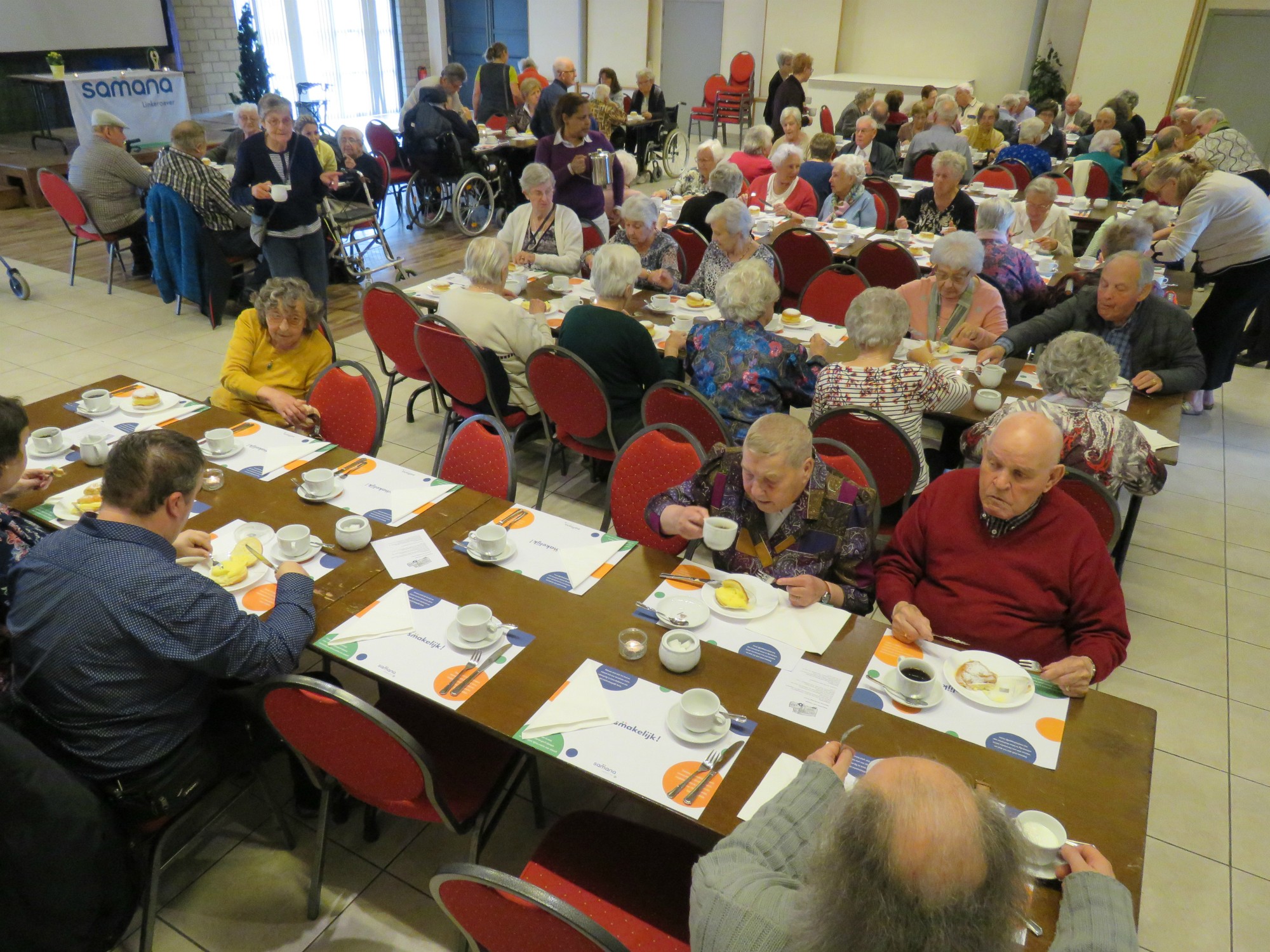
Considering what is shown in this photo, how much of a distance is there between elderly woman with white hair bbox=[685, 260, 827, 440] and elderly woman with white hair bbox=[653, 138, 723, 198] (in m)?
3.64

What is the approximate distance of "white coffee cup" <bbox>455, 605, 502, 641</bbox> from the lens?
209 centimetres

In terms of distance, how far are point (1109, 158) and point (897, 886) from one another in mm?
8698

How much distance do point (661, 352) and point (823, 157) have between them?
4.04m

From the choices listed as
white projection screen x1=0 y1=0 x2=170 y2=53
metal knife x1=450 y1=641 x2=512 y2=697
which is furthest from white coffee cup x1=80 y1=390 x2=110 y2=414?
white projection screen x1=0 y1=0 x2=170 y2=53

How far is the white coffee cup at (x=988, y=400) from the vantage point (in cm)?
344

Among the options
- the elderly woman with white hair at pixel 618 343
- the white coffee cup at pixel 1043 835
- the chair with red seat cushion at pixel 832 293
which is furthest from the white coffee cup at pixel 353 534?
the chair with red seat cushion at pixel 832 293

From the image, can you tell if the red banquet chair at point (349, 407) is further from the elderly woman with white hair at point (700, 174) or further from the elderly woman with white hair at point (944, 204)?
the elderly woman with white hair at point (944, 204)

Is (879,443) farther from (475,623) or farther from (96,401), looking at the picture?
(96,401)

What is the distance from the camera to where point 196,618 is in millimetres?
1928

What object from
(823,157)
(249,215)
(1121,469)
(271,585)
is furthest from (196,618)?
(823,157)

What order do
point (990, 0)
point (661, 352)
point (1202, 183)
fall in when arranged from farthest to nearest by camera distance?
point (990, 0)
point (1202, 183)
point (661, 352)

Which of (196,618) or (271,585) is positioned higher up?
(196,618)

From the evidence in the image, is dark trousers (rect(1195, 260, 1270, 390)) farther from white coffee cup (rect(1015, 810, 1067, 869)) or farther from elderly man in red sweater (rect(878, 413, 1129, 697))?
white coffee cup (rect(1015, 810, 1067, 869))

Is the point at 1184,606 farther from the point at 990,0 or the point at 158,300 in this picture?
the point at 990,0
